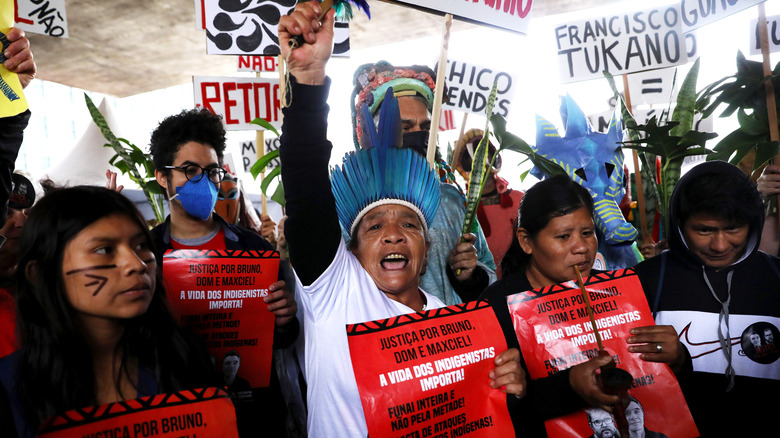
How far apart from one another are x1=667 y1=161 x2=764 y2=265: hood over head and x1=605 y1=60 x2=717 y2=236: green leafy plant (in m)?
0.64

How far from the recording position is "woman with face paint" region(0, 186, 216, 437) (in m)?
1.54

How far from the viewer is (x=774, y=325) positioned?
2.18 metres

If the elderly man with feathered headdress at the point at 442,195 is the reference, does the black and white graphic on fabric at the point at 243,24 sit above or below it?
above

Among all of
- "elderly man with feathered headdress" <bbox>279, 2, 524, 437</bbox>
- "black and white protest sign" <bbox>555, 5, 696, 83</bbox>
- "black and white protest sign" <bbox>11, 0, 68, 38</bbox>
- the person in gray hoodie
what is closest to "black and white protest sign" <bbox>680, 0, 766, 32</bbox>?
"black and white protest sign" <bbox>555, 5, 696, 83</bbox>

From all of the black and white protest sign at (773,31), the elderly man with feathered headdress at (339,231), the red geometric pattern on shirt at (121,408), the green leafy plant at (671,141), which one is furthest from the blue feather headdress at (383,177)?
the black and white protest sign at (773,31)

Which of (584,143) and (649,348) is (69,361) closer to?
(649,348)

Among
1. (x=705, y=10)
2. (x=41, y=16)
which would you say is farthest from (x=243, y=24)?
(x=705, y=10)

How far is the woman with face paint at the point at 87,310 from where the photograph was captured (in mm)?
1537

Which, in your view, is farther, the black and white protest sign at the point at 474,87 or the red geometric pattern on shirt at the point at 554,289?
the black and white protest sign at the point at 474,87

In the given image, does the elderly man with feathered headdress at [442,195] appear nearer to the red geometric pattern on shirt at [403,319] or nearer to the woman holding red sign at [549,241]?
the woman holding red sign at [549,241]

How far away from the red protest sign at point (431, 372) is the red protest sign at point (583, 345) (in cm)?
18

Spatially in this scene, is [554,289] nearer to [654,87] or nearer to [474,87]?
[474,87]

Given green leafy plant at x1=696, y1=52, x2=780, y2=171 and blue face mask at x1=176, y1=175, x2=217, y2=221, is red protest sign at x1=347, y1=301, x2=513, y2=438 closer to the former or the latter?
blue face mask at x1=176, y1=175, x2=217, y2=221

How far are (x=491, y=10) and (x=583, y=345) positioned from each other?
1883 mm
